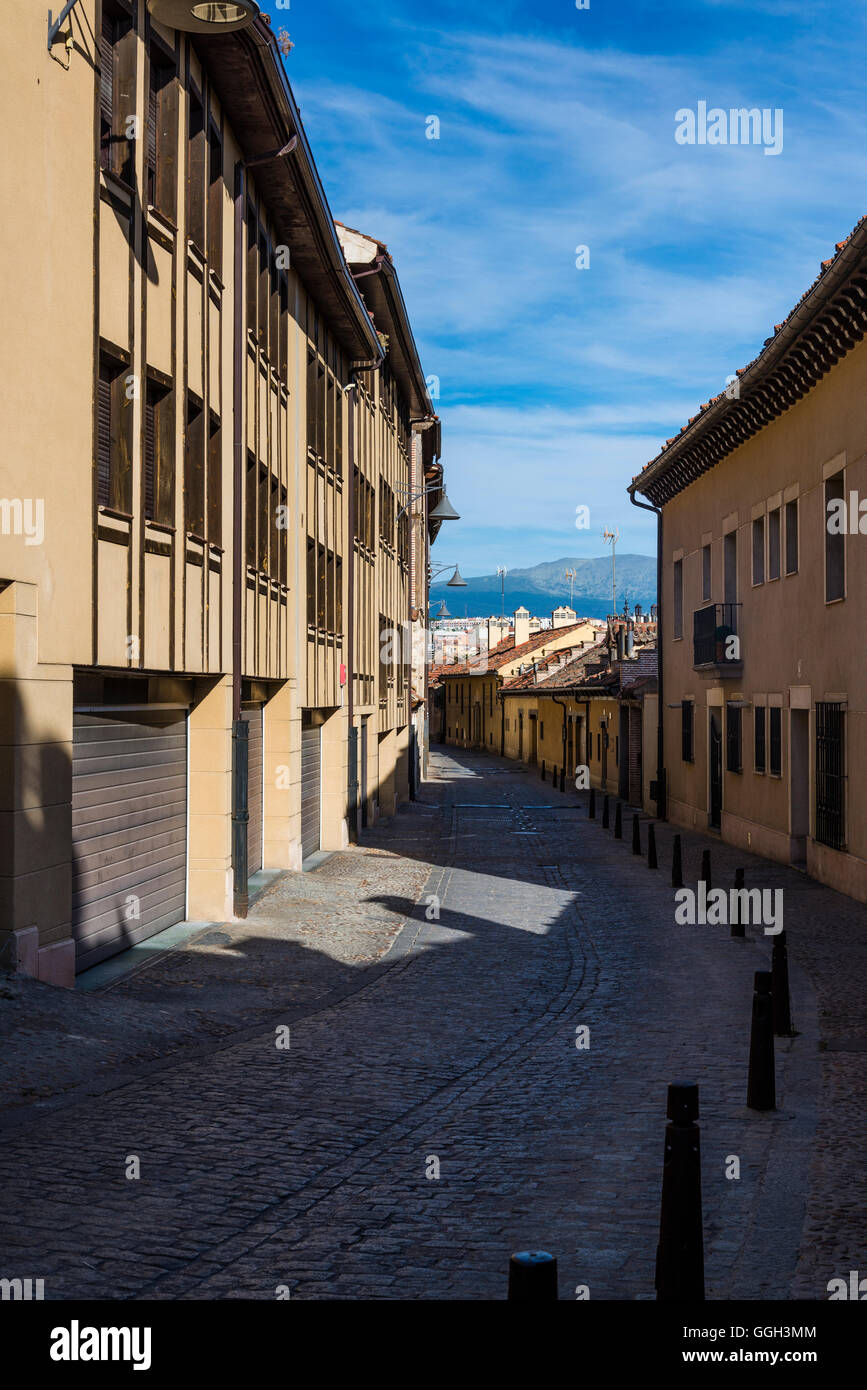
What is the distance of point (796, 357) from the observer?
20.5m

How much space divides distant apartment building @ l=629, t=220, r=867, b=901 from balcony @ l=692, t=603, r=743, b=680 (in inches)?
1.6

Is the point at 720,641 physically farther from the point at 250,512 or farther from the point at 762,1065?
the point at 762,1065

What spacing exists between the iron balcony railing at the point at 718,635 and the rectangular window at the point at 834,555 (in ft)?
20.6

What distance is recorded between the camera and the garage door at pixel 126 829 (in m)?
11.8

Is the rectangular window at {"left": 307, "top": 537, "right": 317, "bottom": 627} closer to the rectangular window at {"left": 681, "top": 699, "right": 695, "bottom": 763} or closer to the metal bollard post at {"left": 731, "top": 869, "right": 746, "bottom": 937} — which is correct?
the metal bollard post at {"left": 731, "top": 869, "right": 746, "bottom": 937}

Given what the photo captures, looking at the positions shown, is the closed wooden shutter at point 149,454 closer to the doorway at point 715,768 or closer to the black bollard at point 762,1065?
the black bollard at point 762,1065

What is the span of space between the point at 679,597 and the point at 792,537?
9.97m

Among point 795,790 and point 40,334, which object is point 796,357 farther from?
point 40,334

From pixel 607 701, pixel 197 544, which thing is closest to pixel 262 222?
pixel 197 544

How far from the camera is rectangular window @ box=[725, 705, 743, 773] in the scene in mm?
26562

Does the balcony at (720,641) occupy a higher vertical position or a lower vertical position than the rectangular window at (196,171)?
lower

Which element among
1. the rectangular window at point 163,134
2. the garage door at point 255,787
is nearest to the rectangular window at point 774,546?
the garage door at point 255,787

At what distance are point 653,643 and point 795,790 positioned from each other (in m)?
28.6

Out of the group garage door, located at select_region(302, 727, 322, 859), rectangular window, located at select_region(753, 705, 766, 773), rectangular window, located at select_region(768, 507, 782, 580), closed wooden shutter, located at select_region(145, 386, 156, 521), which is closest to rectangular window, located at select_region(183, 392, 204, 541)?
closed wooden shutter, located at select_region(145, 386, 156, 521)
